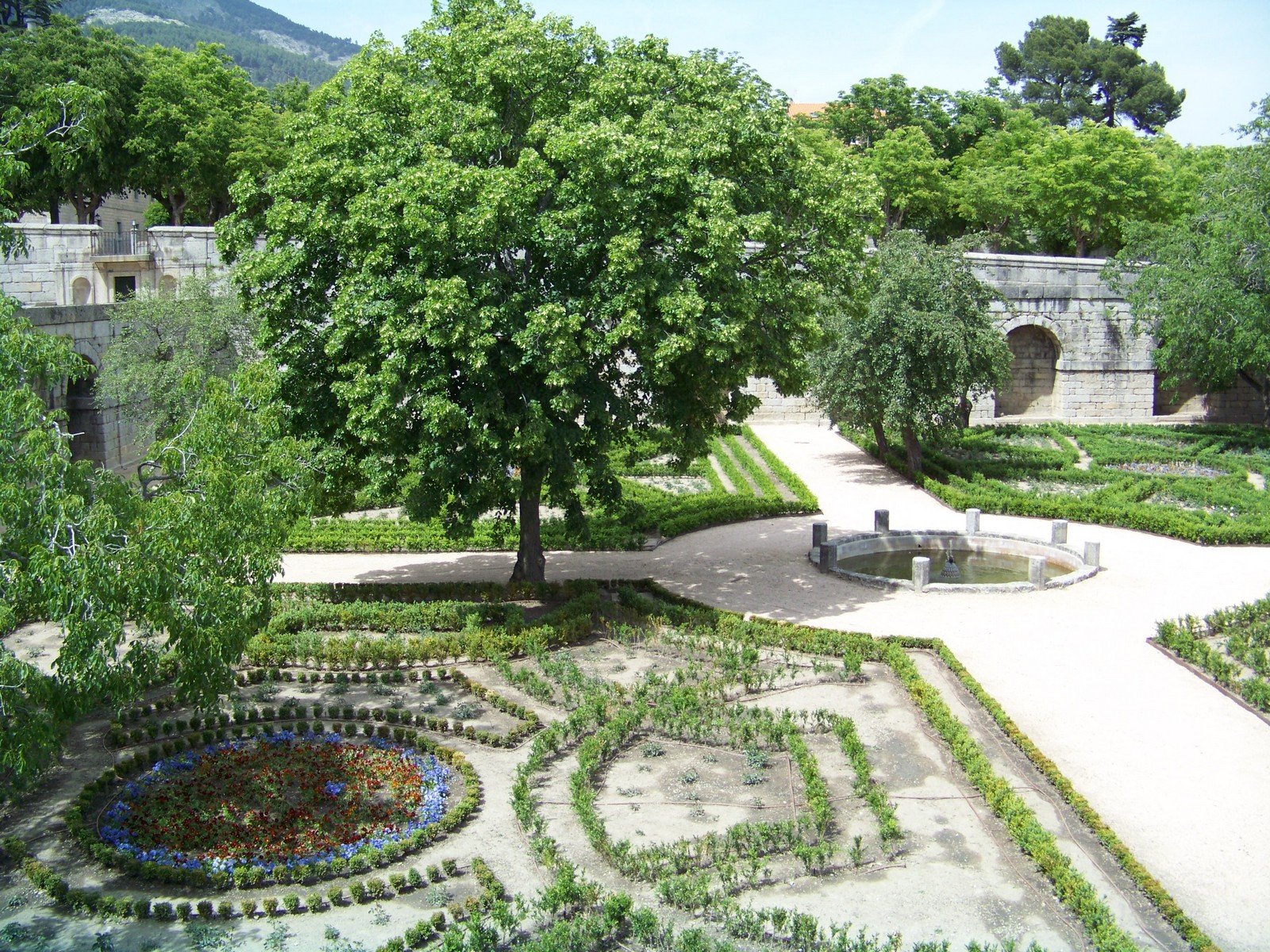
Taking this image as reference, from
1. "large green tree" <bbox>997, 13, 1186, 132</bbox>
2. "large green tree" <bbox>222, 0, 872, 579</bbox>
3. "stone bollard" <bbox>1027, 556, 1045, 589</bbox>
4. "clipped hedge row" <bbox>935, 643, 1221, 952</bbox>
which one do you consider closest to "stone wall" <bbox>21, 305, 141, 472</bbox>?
"large green tree" <bbox>222, 0, 872, 579</bbox>

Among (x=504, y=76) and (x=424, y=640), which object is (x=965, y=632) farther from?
(x=504, y=76)

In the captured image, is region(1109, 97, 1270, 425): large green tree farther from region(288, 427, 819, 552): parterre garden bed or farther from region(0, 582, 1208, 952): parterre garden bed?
region(0, 582, 1208, 952): parterre garden bed

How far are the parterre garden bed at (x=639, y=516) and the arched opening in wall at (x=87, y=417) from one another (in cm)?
697

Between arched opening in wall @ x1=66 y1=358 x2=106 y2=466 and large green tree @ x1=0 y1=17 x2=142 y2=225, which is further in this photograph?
large green tree @ x1=0 y1=17 x2=142 y2=225

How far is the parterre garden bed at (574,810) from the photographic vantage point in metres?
10.2

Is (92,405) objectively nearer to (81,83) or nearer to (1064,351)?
(81,83)

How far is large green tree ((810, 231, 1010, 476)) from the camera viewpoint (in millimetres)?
27062

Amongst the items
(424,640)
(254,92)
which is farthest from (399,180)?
(254,92)

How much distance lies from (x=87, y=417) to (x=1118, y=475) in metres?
24.2

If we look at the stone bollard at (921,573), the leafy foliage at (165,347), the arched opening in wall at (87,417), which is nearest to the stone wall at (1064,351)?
the leafy foliage at (165,347)

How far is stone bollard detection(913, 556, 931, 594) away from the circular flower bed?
9762 mm

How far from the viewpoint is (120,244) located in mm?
33062

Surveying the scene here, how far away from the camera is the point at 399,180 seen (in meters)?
15.9

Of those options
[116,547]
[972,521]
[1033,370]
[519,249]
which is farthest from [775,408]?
[116,547]
